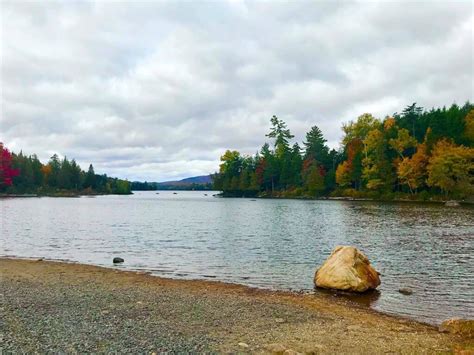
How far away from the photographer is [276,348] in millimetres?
11117

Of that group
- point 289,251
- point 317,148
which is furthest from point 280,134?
point 289,251

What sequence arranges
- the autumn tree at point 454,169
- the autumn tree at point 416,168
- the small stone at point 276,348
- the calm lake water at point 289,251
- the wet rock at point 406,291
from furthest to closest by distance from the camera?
the autumn tree at point 416,168, the autumn tree at point 454,169, the calm lake water at point 289,251, the wet rock at point 406,291, the small stone at point 276,348

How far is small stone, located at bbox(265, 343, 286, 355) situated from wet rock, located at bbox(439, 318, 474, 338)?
7089mm

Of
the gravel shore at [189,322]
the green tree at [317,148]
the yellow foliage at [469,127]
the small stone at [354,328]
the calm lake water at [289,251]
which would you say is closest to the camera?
the gravel shore at [189,322]

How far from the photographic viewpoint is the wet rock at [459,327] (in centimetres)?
1347

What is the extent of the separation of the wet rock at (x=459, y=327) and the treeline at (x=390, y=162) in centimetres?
9080

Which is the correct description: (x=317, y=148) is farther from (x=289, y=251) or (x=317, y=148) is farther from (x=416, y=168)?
(x=289, y=251)

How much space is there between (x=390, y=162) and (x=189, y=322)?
115562 mm

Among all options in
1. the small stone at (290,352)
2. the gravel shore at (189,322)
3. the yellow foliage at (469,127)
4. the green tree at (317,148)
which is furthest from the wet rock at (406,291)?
the green tree at (317,148)

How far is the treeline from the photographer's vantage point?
95875 millimetres

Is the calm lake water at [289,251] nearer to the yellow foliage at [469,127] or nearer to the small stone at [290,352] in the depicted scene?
the small stone at [290,352]

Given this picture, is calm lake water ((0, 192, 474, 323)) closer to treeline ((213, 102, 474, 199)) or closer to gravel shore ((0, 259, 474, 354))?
gravel shore ((0, 259, 474, 354))

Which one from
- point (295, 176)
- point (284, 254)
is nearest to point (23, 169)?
point (295, 176)

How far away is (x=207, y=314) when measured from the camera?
1498 cm
